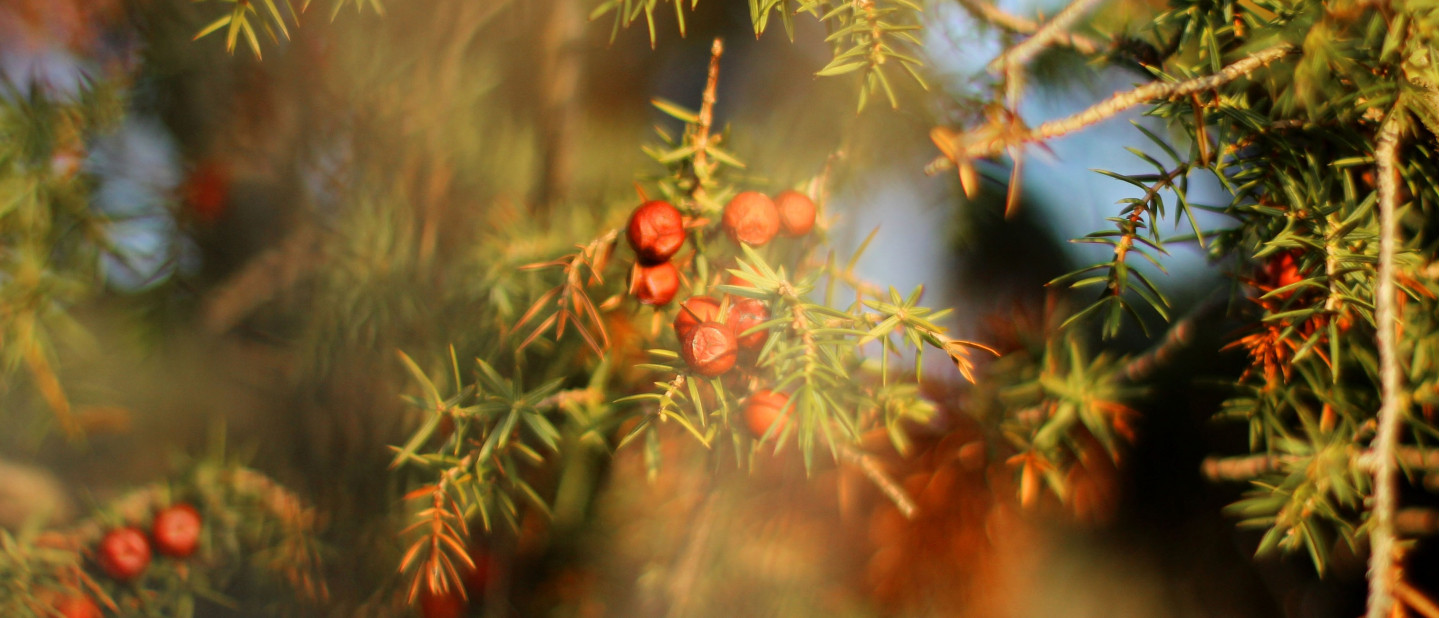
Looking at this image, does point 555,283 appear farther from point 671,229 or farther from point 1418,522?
point 1418,522

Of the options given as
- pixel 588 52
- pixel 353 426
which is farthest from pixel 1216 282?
pixel 353 426

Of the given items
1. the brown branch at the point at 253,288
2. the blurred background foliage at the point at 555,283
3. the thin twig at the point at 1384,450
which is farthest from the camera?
the brown branch at the point at 253,288

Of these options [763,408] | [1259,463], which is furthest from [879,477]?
[1259,463]

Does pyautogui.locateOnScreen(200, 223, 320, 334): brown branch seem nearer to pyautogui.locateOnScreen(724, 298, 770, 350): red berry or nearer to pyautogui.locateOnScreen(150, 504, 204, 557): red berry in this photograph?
pyautogui.locateOnScreen(150, 504, 204, 557): red berry

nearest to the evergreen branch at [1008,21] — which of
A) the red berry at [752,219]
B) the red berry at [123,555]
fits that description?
the red berry at [752,219]

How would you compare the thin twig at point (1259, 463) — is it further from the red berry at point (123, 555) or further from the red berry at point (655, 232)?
the red berry at point (123, 555)

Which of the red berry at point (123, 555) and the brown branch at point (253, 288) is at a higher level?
the brown branch at point (253, 288)

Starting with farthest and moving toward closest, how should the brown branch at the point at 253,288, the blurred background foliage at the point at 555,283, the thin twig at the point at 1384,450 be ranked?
the brown branch at the point at 253,288 → the blurred background foliage at the point at 555,283 → the thin twig at the point at 1384,450
